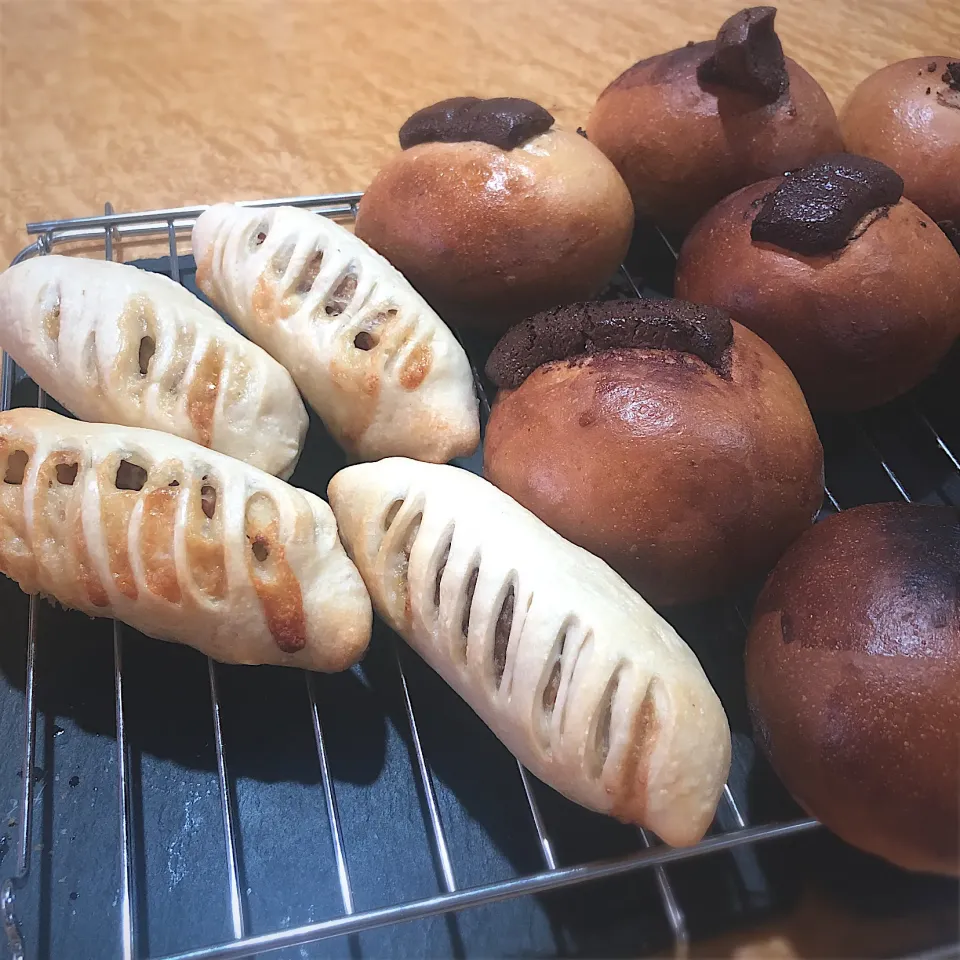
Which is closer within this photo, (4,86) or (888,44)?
(4,86)

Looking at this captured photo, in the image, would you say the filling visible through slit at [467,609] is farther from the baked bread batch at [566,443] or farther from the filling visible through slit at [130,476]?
Answer: the filling visible through slit at [130,476]

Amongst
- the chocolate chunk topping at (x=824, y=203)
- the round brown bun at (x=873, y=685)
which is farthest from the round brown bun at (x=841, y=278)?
the round brown bun at (x=873, y=685)

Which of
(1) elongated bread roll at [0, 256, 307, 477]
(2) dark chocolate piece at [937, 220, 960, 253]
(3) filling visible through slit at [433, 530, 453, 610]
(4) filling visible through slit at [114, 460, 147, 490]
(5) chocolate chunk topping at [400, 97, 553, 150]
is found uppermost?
(5) chocolate chunk topping at [400, 97, 553, 150]

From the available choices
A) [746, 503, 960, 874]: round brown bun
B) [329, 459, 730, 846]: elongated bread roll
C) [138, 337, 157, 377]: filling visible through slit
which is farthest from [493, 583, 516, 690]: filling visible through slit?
[138, 337, 157, 377]: filling visible through slit

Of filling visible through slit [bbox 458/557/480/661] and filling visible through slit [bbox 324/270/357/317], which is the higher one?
filling visible through slit [bbox 324/270/357/317]

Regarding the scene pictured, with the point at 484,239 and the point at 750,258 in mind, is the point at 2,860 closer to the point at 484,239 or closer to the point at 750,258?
the point at 484,239

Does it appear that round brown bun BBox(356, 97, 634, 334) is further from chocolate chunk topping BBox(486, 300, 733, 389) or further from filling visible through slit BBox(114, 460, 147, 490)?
filling visible through slit BBox(114, 460, 147, 490)

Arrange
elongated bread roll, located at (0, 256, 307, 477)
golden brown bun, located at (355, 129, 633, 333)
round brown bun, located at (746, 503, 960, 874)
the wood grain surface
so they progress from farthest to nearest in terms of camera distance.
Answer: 1. the wood grain surface
2. golden brown bun, located at (355, 129, 633, 333)
3. elongated bread roll, located at (0, 256, 307, 477)
4. round brown bun, located at (746, 503, 960, 874)

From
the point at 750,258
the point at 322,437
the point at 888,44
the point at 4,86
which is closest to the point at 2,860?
the point at 322,437
